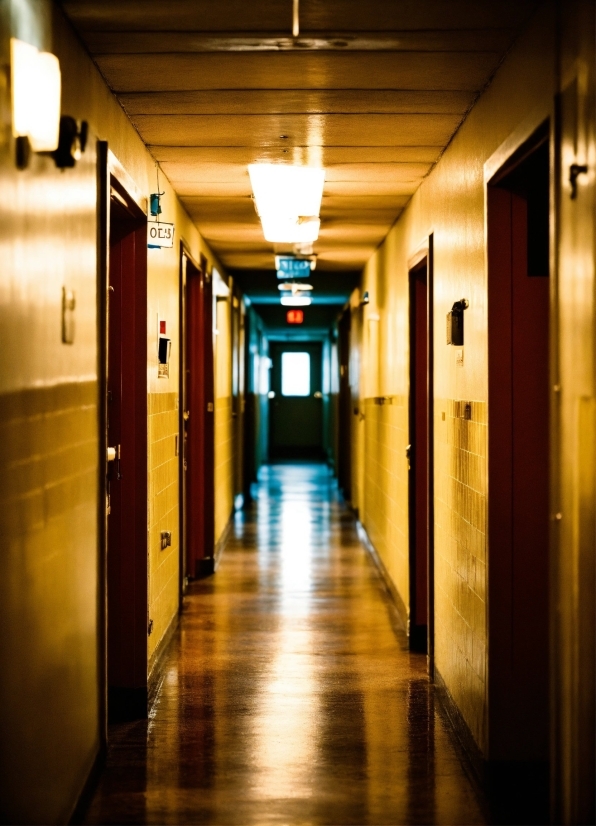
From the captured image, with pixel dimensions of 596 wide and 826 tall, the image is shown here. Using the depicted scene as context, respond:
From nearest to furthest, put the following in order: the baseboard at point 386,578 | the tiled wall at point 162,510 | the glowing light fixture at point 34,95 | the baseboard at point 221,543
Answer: the glowing light fixture at point 34,95
the tiled wall at point 162,510
the baseboard at point 386,578
the baseboard at point 221,543

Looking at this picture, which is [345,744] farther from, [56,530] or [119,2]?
[119,2]

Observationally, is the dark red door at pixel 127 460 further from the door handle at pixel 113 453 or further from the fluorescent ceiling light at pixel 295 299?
the fluorescent ceiling light at pixel 295 299

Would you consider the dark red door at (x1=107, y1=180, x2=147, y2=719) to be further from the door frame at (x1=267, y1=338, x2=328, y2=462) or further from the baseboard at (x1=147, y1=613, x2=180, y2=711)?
the door frame at (x1=267, y1=338, x2=328, y2=462)

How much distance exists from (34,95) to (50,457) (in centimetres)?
98

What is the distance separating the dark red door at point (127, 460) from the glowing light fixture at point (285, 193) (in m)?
0.89

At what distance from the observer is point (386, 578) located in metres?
7.05

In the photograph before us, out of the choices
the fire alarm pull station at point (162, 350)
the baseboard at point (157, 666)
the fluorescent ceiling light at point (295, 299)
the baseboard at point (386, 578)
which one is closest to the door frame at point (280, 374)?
the fluorescent ceiling light at point (295, 299)

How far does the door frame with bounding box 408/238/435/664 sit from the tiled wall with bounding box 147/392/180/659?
4.62 ft

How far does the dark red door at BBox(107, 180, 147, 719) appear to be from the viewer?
4219 millimetres

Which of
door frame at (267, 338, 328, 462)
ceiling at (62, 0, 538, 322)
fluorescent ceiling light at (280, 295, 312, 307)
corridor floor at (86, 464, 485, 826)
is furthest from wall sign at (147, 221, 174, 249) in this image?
door frame at (267, 338, 328, 462)

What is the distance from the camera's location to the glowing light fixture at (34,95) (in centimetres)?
223

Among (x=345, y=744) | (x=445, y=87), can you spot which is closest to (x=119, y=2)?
(x=445, y=87)

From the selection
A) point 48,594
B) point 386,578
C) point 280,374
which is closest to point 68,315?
point 48,594

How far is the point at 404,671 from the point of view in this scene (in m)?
4.88
